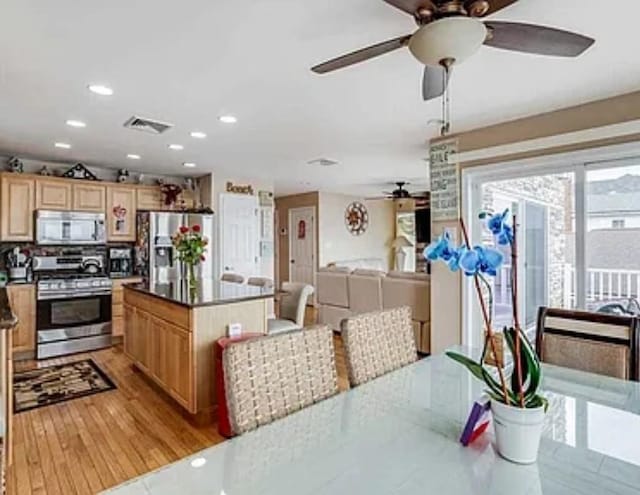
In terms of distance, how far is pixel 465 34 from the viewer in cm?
152

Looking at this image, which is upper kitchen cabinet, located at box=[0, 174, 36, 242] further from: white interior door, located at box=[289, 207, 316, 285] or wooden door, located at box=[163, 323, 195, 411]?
white interior door, located at box=[289, 207, 316, 285]

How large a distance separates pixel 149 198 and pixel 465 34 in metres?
5.40

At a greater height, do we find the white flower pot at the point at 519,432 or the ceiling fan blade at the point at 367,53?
the ceiling fan blade at the point at 367,53

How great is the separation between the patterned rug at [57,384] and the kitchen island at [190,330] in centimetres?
51

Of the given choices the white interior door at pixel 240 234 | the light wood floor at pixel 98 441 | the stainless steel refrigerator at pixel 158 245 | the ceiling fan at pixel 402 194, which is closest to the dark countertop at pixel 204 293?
the light wood floor at pixel 98 441

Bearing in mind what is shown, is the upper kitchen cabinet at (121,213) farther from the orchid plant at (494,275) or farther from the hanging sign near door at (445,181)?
the orchid plant at (494,275)

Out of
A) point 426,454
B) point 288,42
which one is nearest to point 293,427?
point 426,454

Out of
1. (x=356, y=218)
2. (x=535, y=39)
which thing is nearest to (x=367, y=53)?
(x=535, y=39)

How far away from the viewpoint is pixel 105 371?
4.18 meters

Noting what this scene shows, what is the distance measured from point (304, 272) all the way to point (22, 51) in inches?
281

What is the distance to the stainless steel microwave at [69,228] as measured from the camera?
5.00 metres

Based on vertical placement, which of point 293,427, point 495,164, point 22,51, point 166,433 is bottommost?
point 166,433

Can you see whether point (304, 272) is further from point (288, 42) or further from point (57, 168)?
point (288, 42)

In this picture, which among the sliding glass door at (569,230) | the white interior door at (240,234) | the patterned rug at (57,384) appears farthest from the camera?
the white interior door at (240,234)
